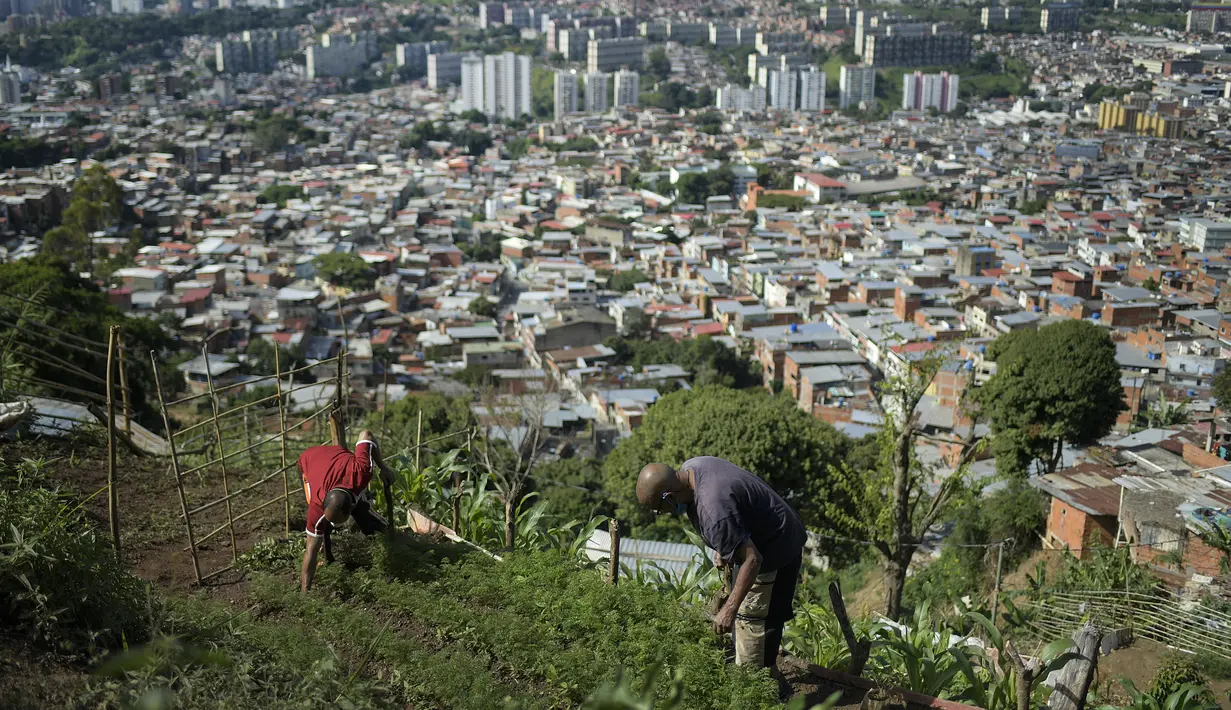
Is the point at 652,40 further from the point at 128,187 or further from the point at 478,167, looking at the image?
the point at 128,187

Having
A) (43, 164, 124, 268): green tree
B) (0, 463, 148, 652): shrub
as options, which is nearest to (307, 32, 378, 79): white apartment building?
(43, 164, 124, 268): green tree

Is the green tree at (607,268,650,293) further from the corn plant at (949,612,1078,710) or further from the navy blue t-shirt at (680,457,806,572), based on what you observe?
the navy blue t-shirt at (680,457,806,572)

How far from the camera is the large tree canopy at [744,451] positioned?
7.20 meters

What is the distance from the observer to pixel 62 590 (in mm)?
1938

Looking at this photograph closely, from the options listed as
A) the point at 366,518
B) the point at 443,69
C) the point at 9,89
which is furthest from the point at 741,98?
→ the point at 366,518

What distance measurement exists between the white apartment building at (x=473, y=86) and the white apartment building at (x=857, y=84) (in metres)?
14.7

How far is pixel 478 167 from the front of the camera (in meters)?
34.2

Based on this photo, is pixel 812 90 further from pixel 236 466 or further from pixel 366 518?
pixel 366 518

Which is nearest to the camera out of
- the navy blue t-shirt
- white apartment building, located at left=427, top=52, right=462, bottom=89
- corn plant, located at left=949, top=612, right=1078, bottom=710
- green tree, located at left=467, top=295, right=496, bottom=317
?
the navy blue t-shirt

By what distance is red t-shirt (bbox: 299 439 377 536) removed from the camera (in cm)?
250

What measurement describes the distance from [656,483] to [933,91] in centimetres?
4349

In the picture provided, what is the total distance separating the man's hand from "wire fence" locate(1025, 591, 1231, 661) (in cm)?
152

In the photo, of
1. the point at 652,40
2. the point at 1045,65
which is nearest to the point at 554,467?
the point at 1045,65

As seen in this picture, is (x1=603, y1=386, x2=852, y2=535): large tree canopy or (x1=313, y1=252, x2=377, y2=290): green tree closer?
(x1=603, y1=386, x2=852, y2=535): large tree canopy
